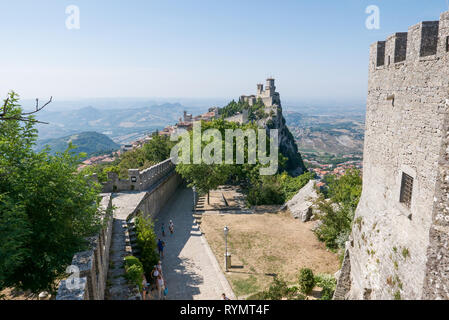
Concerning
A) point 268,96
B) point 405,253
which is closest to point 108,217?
point 405,253

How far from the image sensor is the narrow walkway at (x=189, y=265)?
33.4 feet

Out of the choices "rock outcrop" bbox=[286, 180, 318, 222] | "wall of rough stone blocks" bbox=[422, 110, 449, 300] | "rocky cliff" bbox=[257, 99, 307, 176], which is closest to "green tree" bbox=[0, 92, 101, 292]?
"wall of rough stone blocks" bbox=[422, 110, 449, 300]

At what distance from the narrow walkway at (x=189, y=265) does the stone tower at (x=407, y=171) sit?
16.3ft

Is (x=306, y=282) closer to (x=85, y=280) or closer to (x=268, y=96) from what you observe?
(x=85, y=280)

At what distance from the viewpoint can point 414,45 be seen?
5203 mm

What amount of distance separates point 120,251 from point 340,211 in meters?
9.64

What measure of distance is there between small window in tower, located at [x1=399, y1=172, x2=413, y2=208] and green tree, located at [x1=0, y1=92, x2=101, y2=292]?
683 centimetres

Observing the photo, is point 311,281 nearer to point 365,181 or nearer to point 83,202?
point 365,181

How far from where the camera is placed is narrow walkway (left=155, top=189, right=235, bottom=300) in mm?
10180

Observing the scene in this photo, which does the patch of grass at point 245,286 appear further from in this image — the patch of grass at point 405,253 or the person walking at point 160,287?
the patch of grass at point 405,253

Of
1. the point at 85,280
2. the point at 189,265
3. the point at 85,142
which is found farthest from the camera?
the point at 85,142

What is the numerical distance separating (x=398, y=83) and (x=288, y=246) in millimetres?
9815

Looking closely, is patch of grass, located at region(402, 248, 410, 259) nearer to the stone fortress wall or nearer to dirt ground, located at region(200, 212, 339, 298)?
the stone fortress wall

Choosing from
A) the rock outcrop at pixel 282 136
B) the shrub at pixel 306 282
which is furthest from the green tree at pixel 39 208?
the rock outcrop at pixel 282 136
